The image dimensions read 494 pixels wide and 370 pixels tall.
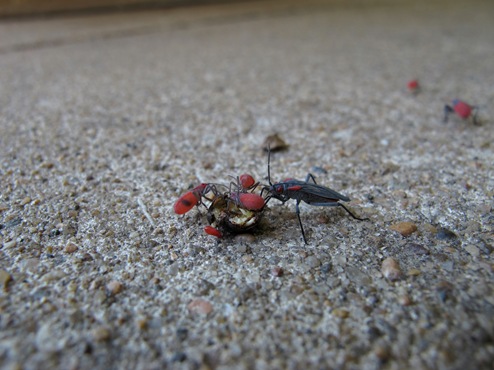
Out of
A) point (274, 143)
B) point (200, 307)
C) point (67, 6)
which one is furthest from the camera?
point (67, 6)

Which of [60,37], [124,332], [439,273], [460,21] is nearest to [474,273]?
[439,273]

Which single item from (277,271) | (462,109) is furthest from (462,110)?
(277,271)

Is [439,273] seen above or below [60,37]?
below

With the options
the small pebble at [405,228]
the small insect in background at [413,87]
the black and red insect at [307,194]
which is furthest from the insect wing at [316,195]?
the small insect in background at [413,87]

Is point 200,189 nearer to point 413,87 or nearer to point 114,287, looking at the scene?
point 114,287

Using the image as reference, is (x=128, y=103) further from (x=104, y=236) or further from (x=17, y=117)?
(x=104, y=236)

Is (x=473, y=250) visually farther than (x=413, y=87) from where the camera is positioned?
No

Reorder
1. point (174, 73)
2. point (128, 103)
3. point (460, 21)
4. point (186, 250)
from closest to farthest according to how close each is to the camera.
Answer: point (186, 250) < point (128, 103) < point (174, 73) < point (460, 21)

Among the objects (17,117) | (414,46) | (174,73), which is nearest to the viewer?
(17,117)
